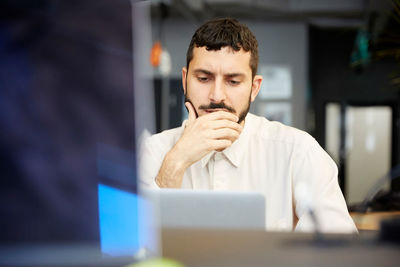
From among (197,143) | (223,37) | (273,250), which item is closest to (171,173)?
(197,143)

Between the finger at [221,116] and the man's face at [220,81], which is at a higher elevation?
the man's face at [220,81]

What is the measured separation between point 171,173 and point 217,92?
310 millimetres

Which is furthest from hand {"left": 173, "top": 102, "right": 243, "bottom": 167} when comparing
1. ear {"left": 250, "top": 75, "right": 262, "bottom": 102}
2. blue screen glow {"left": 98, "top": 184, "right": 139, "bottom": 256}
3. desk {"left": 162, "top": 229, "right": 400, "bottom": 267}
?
blue screen glow {"left": 98, "top": 184, "right": 139, "bottom": 256}

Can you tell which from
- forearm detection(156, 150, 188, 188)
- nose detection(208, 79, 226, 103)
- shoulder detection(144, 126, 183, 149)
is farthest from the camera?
shoulder detection(144, 126, 183, 149)

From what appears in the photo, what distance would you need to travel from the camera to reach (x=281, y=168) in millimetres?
1287

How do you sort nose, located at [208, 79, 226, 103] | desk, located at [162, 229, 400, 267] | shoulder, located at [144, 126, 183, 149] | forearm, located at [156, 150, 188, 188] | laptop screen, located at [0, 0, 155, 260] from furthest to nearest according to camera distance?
shoulder, located at [144, 126, 183, 149] → nose, located at [208, 79, 226, 103] → forearm, located at [156, 150, 188, 188] → desk, located at [162, 229, 400, 267] → laptop screen, located at [0, 0, 155, 260]

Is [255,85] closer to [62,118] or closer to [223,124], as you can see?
[223,124]

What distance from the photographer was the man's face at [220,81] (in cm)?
126

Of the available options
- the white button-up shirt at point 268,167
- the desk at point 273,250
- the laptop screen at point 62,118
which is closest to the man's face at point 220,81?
the white button-up shirt at point 268,167

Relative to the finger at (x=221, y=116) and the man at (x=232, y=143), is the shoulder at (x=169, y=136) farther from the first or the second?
the finger at (x=221, y=116)

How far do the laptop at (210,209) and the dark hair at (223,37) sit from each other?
758mm

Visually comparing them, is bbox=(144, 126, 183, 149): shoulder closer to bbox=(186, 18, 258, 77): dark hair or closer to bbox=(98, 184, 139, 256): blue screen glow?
bbox=(186, 18, 258, 77): dark hair

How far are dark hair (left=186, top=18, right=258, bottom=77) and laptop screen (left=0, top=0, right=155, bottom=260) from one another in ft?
3.35

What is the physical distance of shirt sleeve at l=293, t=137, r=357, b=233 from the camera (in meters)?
0.86
